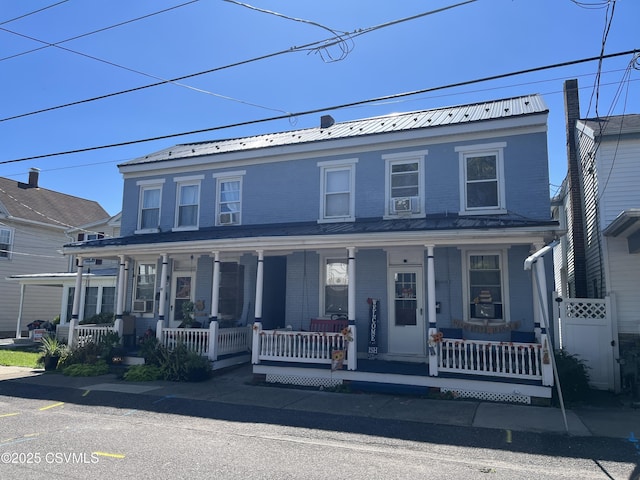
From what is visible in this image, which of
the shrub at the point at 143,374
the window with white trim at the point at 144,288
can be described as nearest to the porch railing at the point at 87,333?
the window with white trim at the point at 144,288

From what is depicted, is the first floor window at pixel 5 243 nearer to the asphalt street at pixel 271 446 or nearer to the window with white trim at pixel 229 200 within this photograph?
the window with white trim at pixel 229 200

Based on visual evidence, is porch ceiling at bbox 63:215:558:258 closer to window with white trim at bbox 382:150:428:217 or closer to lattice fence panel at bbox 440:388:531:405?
window with white trim at bbox 382:150:428:217

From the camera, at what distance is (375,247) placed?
35.1 ft

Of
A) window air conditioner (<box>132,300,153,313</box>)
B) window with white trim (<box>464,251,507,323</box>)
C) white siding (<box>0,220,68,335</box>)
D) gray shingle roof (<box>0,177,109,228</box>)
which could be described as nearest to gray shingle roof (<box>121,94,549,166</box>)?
window with white trim (<box>464,251,507,323</box>)

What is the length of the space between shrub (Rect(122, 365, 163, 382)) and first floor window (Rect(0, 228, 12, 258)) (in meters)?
15.8

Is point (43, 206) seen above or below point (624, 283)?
above

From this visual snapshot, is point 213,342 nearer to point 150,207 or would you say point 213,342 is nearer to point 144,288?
point 144,288

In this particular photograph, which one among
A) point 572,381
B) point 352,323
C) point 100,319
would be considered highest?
point 352,323

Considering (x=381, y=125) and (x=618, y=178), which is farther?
(x=381, y=125)

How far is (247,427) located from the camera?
702 cm

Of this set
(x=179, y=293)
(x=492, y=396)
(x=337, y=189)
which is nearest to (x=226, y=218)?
(x=179, y=293)

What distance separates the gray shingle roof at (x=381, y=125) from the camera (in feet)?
38.1

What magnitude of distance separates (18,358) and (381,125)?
14115 millimetres

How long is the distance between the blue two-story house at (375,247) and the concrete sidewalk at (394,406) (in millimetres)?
566
